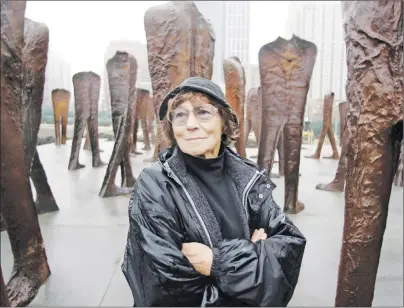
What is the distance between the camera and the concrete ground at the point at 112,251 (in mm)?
2410

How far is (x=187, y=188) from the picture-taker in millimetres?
1088

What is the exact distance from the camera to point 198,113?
43.8 inches

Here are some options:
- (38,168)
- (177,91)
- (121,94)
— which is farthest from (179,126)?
(121,94)

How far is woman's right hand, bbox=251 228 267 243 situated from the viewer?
1.12m

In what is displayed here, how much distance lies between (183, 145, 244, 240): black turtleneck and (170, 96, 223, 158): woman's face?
0.03m

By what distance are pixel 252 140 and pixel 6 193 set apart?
1263 centimetres

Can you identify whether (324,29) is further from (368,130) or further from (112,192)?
(368,130)

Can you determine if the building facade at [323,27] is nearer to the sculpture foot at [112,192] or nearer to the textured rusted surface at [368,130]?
the sculpture foot at [112,192]

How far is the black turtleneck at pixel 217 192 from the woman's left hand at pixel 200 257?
0.09 meters

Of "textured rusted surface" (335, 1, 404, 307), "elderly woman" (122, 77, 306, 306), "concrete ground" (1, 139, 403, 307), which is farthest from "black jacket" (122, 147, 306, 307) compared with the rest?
"concrete ground" (1, 139, 403, 307)

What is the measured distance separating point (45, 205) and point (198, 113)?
3.63 m

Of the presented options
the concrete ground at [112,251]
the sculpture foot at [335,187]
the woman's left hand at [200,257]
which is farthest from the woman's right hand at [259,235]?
the sculpture foot at [335,187]

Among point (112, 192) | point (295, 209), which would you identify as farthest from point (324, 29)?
point (112, 192)

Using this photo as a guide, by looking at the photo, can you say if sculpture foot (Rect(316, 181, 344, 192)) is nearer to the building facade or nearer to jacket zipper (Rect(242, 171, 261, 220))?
the building facade
